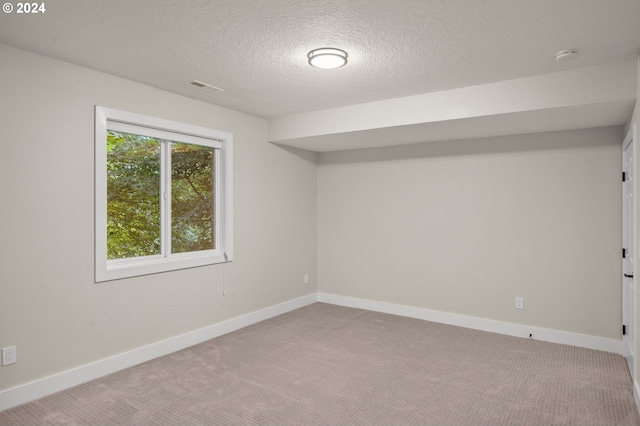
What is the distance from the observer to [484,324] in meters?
4.46

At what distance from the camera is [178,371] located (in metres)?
3.31

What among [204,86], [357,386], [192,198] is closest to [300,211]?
[192,198]

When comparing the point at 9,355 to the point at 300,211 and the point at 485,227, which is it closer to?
the point at 300,211

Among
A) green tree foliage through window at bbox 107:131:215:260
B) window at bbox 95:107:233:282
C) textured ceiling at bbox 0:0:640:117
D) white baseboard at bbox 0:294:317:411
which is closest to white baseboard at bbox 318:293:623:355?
white baseboard at bbox 0:294:317:411

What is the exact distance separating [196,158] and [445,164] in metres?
2.86

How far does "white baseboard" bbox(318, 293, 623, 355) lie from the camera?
12.6 feet

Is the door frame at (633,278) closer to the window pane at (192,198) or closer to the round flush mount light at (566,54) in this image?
the round flush mount light at (566,54)

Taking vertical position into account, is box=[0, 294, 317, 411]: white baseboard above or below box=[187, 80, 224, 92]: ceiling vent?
below

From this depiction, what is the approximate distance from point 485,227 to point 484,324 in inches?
42.9

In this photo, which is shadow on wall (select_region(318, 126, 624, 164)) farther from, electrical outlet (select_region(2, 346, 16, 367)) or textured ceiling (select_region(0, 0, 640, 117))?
electrical outlet (select_region(2, 346, 16, 367))

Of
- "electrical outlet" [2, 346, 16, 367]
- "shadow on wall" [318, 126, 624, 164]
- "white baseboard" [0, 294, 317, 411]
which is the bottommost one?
"white baseboard" [0, 294, 317, 411]

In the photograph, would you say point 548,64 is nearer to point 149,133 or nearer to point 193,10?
point 193,10

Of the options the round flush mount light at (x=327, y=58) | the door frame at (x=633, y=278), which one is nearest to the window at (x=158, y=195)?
the round flush mount light at (x=327, y=58)

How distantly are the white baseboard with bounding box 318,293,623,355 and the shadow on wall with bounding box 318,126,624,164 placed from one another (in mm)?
1887
